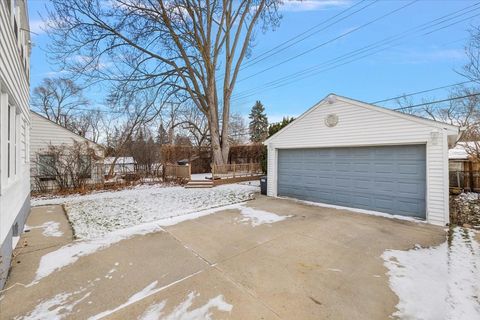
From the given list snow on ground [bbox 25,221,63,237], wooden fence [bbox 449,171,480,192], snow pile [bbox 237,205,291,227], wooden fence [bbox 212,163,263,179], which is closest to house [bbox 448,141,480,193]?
wooden fence [bbox 449,171,480,192]

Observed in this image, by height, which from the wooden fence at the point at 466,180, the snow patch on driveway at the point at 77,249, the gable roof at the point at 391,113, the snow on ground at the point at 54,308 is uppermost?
the gable roof at the point at 391,113

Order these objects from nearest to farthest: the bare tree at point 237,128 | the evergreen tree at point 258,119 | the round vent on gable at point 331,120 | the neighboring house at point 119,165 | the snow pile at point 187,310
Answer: the snow pile at point 187,310 → the round vent on gable at point 331,120 → the neighboring house at point 119,165 → the bare tree at point 237,128 → the evergreen tree at point 258,119

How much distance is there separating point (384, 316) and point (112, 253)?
4067 millimetres

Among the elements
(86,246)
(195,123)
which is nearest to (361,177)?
(86,246)

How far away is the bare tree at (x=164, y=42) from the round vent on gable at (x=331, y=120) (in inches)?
345

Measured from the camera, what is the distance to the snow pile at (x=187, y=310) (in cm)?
222

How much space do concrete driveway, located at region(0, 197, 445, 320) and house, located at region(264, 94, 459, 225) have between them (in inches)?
40.6

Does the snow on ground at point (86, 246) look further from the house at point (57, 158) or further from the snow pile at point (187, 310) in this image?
Result: the house at point (57, 158)

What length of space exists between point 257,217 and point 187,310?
3.66 meters

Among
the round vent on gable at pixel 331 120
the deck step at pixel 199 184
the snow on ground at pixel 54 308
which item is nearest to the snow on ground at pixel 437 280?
the snow on ground at pixel 54 308

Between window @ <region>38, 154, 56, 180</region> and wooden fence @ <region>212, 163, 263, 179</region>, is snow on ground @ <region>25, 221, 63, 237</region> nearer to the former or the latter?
window @ <region>38, 154, 56, 180</region>

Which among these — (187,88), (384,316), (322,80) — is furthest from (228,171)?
(384,316)

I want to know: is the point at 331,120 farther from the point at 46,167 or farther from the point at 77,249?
the point at 46,167

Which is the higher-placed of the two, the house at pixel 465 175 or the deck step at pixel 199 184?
the house at pixel 465 175
